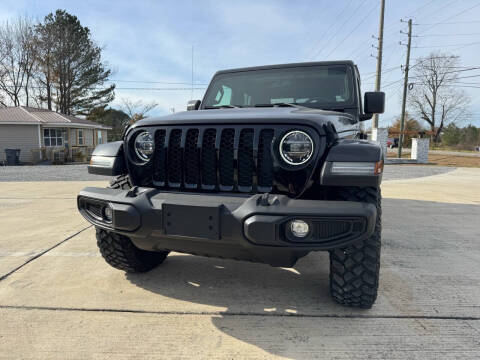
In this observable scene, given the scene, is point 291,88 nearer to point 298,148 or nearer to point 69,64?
point 298,148

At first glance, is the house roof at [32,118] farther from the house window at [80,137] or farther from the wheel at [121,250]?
the wheel at [121,250]

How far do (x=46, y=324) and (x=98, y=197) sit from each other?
33.3 inches

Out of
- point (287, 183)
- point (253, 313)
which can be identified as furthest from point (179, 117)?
point (253, 313)

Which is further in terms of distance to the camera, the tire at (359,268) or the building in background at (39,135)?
the building in background at (39,135)

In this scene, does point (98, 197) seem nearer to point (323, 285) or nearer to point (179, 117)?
point (179, 117)

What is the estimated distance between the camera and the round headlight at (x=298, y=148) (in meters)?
1.97

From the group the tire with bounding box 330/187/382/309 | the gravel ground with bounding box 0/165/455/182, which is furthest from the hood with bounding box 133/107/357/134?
the gravel ground with bounding box 0/165/455/182

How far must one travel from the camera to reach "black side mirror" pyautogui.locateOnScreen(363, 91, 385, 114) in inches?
125

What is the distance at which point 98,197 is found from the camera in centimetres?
220

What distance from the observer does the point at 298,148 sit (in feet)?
6.45

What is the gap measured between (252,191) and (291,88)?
1653mm

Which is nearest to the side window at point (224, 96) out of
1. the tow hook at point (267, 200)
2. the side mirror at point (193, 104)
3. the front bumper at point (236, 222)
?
the side mirror at point (193, 104)

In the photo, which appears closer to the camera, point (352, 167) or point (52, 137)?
point (352, 167)

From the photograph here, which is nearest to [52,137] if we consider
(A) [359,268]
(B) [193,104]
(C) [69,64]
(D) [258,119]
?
(C) [69,64]
